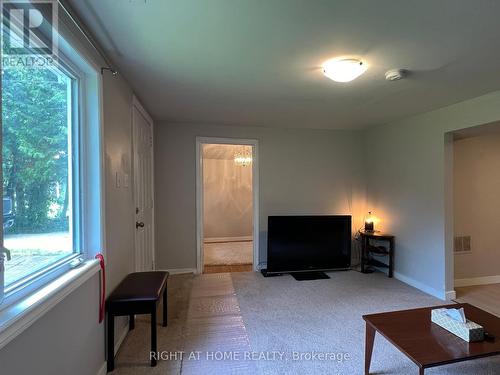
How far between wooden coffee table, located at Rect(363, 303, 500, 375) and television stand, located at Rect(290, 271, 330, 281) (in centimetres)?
189

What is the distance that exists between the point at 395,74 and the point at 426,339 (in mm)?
1898

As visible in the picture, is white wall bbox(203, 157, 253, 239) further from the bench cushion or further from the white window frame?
the white window frame

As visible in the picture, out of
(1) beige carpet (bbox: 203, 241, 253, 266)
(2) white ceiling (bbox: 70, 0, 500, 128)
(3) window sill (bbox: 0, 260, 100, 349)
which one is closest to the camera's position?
(3) window sill (bbox: 0, 260, 100, 349)

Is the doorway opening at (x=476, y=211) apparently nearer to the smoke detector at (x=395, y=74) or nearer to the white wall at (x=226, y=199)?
the smoke detector at (x=395, y=74)

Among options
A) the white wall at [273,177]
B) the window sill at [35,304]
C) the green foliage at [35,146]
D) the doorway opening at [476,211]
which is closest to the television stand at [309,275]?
the white wall at [273,177]

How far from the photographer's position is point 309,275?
3.94 metres

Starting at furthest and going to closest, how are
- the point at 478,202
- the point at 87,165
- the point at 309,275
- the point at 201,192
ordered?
the point at 201,192, the point at 309,275, the point at 478,202, the point at 87,165

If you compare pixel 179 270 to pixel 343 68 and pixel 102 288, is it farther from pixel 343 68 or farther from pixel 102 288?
pixel 343 68

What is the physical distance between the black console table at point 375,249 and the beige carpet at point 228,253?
6.07 ft

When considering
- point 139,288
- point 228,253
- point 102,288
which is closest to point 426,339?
point 139,288

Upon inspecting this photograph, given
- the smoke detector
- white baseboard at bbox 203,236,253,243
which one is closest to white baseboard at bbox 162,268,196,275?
white baseboard at bbox 203,236,253,243

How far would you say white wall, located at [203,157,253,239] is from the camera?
21.4ft

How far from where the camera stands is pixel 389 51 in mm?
1851

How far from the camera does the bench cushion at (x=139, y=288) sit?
195cm
